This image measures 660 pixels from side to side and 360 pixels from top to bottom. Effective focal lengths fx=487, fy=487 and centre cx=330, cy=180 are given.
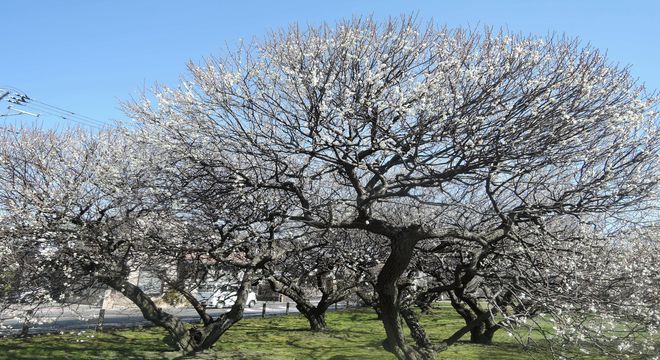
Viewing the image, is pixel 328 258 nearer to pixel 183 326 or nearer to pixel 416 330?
pixel 416 330

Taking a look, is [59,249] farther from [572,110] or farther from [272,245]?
[572,110]

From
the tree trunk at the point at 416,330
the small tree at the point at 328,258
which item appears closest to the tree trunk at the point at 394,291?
the tree trunk at the point at 416,330

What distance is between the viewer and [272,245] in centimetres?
931

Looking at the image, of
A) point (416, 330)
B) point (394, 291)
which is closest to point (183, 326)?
point (416, 330)

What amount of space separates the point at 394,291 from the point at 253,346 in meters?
7.18

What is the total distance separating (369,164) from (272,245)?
3240 millimetres

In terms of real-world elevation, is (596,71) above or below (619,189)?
above

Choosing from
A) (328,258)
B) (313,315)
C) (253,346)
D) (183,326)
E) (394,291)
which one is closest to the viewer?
(394,291)

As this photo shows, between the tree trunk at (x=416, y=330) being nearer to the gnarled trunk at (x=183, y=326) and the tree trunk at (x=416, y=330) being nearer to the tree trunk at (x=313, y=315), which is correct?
the gnarled trunk at (x=183, y=326)

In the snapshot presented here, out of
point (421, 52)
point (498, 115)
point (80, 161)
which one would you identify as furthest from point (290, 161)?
point (80, 161)

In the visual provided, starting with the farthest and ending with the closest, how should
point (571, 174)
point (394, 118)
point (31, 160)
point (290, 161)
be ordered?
point (31, 160)
point (290, 161)
point (571, 174)
point (394, 118)

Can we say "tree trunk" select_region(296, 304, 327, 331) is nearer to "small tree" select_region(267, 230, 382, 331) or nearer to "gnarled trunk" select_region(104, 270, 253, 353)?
"small tree" select_region(267, 230, 382, 331)

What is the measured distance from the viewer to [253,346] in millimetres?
13828

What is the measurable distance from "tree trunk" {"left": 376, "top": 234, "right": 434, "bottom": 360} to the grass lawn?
3948 millimetres
